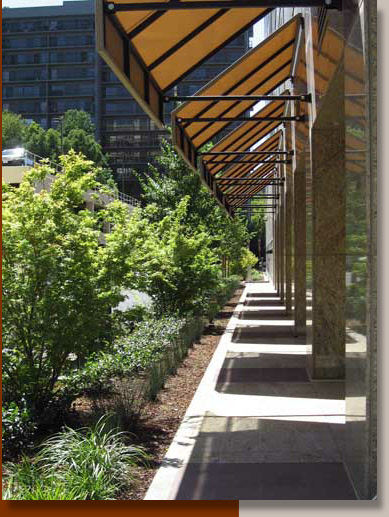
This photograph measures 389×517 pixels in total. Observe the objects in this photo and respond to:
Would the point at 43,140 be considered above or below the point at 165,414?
above

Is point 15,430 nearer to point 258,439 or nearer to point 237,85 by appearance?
point 258,439

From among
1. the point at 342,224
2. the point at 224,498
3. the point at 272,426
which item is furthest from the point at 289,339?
the point at 224,498

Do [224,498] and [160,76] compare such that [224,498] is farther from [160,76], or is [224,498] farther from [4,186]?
[160,76]

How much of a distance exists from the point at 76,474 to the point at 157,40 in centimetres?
530

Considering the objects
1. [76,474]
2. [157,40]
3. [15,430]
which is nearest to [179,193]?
[157,40]

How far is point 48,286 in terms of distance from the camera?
26.1ft

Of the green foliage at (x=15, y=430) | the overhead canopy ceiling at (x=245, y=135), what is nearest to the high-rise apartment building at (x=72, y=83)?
the overhead canopy ceiling at (x=245, y=135)

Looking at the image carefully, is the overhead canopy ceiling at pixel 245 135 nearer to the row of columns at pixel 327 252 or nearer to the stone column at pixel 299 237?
the stone column at pixel 299 237

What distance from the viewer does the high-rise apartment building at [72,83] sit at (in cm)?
13688

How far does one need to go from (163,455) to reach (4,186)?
12.0 ft

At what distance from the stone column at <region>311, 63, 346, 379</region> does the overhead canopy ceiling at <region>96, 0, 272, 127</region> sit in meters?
2.31

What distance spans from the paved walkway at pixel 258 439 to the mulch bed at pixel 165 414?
0.37 ft

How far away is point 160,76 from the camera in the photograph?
9539 mm

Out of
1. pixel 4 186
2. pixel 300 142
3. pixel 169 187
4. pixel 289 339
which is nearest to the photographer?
pixel 4 186
